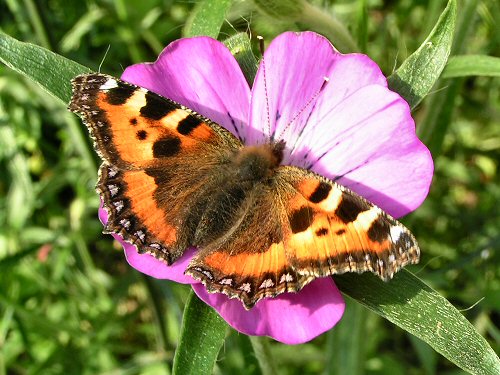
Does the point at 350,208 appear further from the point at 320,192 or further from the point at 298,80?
the point at 298,80

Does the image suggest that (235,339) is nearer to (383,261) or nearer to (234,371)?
(234,371)

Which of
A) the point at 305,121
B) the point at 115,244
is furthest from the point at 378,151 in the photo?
the point at 115,244

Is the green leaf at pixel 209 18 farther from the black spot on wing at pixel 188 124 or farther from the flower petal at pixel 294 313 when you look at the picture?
the flower petal at pixel 294 313

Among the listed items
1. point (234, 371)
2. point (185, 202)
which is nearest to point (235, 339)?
point (234, 371)

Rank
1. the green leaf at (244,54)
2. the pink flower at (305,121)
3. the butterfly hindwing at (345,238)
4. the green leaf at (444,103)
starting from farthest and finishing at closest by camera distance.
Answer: the green leaf at (444,103) → the green leaf at (244,54) → the pink flower at (305,121) → the butterfly hindwing at (345,238)

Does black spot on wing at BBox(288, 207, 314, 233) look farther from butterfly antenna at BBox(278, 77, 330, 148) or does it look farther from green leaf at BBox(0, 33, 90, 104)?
green leaf at BBox(0, 33, 90, 104)

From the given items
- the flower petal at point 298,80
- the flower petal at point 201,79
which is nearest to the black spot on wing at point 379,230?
the flower petal at point 298,80

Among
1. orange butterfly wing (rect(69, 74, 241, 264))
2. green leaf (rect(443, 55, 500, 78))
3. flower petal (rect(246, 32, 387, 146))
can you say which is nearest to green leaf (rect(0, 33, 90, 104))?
orange butterfly wing (rect(69, 74, 241, 264))
